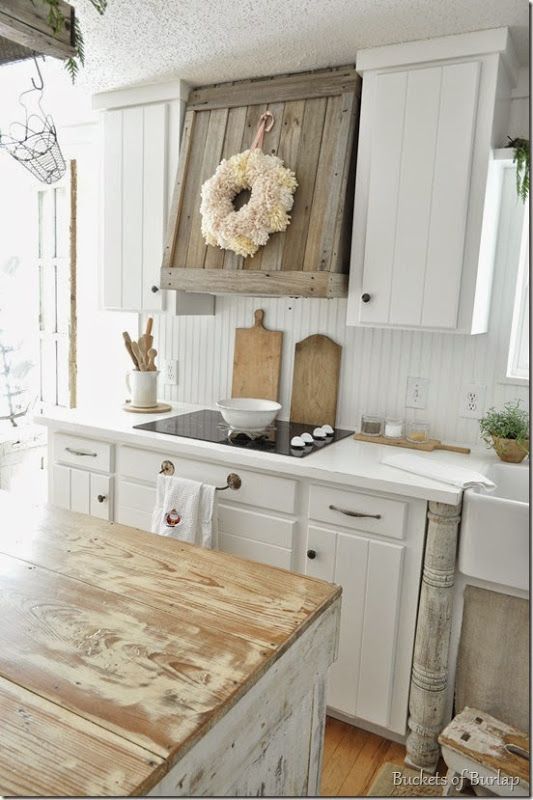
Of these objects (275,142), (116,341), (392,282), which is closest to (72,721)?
(392,282)

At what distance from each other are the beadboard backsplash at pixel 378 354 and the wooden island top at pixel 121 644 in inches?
58.9

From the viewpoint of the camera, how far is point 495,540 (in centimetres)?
183

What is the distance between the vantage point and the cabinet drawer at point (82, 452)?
2.58 m

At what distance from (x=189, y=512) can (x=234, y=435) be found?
36 centimetres

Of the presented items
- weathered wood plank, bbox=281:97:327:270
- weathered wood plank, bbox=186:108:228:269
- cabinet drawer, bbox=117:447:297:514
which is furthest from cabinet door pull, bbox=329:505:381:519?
weathered wood plank, bbox=186:108:228:269

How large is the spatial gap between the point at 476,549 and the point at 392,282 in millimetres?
978

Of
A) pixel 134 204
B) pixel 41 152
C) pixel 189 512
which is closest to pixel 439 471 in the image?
pixel 189 512

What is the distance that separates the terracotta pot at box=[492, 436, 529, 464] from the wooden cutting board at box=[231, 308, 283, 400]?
101 cm

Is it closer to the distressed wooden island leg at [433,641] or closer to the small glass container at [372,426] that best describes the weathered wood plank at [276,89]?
the small glass container at [372,426]

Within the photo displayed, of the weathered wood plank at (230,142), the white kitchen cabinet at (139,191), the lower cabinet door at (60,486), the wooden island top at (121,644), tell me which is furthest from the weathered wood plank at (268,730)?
the white kitchen cabinet at (139,191)

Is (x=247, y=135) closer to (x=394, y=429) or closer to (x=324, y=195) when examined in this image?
(x=324, y=195)

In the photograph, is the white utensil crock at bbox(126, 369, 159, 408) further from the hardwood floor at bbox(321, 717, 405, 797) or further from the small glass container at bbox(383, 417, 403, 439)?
the hardwood floor at bbox(321, 717, 405, 797)

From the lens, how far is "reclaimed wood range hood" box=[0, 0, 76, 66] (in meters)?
1.19

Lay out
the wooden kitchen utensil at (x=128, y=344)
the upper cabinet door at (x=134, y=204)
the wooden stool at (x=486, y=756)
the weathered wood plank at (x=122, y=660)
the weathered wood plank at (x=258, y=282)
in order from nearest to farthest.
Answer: the weathered wood plank at (x=122, y=660) → the wooden stool at (x=486, y=756) → the weathered wood plank at (x=258, y=282) → the upper cabinet door at (x=134, y=204) → the wooden kitchen utensil at (x=128, y=344)
